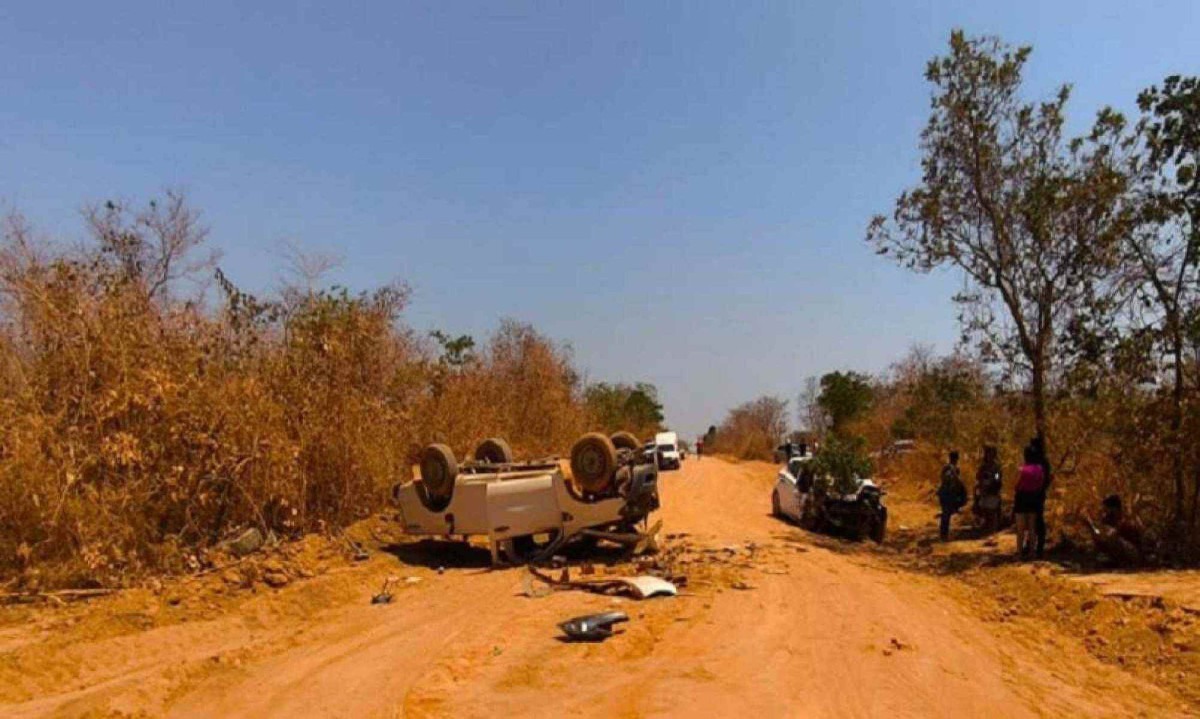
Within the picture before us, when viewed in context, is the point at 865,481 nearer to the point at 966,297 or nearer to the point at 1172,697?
the point at 966,297

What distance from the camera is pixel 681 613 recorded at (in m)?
8.53

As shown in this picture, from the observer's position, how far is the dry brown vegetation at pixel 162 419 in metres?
9.56

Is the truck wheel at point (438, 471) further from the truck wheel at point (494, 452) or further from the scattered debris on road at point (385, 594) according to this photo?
the truck wheel at point (494, 452)

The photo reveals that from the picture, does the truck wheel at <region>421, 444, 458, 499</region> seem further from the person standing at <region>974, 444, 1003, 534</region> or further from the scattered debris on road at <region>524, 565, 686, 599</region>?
the person standing at <region>974, 444, 1003, 534</region>

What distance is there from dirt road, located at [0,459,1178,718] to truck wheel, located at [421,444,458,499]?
173 cm

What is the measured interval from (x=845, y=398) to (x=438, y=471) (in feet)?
131

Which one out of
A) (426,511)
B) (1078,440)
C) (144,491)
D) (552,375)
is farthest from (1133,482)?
(552,375)

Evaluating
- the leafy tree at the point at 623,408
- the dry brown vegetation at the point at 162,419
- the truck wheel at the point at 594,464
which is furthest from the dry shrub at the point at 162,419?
the leafy tree at the point at 623,408

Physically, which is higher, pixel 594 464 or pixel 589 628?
pixel 594 464

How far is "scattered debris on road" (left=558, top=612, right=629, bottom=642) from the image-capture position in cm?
745

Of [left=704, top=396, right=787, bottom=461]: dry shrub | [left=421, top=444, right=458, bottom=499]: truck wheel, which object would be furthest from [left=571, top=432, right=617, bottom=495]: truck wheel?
[left=704, top=396, right=787, bottom=461]: dry shrub

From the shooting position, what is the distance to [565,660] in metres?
6.86

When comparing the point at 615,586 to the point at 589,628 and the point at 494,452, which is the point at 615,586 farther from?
the point at 494,452

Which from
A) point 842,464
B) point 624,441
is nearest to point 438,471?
point 624,441
